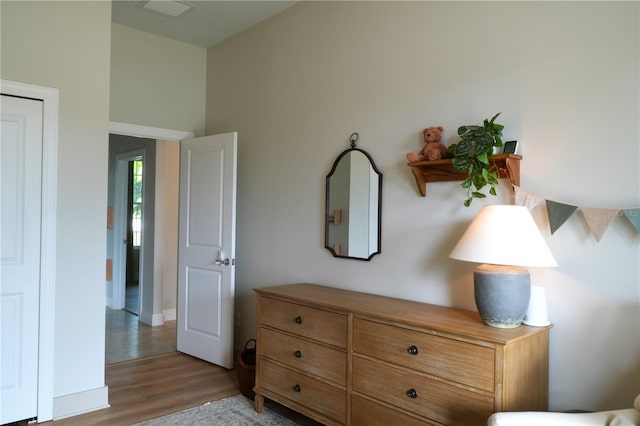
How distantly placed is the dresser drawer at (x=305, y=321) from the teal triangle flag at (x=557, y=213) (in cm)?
112

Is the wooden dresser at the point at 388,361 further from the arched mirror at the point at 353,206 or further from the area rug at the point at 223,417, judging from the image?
the arched mirror at the point at 353,206

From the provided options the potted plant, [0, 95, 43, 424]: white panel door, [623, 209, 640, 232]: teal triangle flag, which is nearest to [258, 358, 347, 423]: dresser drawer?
the potted plant

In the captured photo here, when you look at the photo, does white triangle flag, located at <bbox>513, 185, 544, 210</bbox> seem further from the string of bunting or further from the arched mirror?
the arched mirror

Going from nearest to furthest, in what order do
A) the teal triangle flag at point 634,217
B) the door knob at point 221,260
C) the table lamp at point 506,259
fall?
the teal triangle flag at point 634,217 → the table lamp at point 506,259 → the door knob at point 221,260

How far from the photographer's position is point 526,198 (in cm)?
219

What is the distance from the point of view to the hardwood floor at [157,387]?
2.91 m

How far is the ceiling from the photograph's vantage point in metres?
3.53

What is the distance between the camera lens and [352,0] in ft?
10.2

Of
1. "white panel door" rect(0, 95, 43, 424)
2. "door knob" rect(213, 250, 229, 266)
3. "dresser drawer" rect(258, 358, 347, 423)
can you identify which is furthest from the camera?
"door knob" rect(213, 250, 229, 266)

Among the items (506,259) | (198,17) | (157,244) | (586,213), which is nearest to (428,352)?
(506,259)

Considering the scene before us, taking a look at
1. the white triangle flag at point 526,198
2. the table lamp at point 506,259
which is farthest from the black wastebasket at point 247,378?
the white triangle flag at point 526,198

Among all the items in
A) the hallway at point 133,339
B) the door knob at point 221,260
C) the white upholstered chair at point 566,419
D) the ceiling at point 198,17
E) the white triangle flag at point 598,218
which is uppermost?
the ceiling at point 198,17

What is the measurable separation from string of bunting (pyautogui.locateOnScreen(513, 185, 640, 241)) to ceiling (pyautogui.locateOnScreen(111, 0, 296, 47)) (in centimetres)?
241

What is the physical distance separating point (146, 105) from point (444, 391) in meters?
→ 3.44
